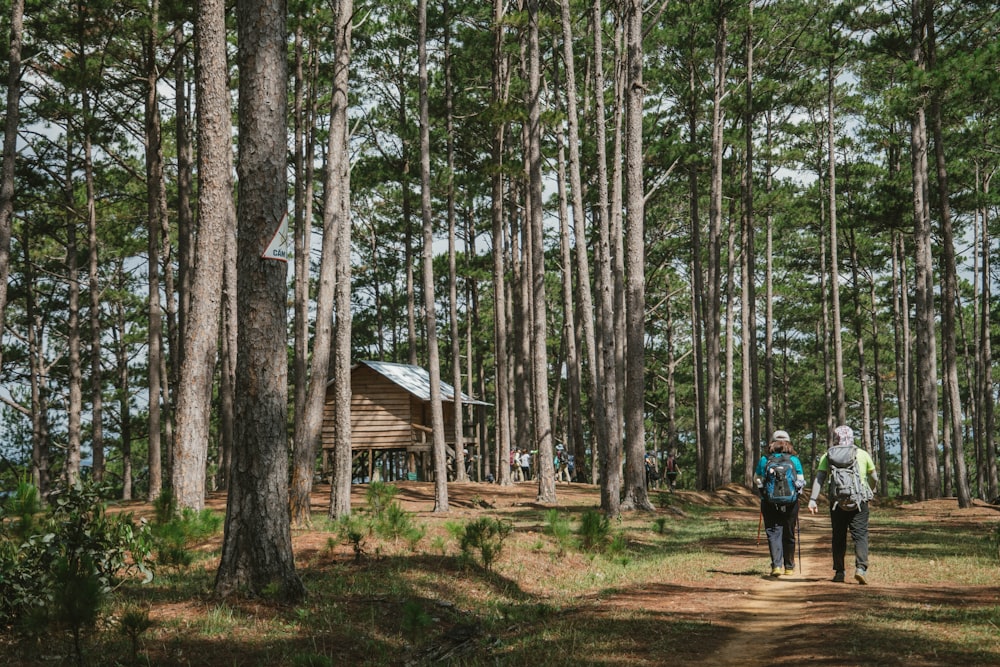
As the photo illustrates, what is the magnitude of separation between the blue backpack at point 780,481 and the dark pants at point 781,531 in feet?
0.34

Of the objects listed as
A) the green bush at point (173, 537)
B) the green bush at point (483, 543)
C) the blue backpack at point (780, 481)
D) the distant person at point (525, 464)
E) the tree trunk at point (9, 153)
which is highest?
the tree trunk at point (9, 153)

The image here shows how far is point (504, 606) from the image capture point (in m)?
8.20

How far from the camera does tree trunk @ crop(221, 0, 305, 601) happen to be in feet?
22.0

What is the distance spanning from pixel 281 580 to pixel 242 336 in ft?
6.72

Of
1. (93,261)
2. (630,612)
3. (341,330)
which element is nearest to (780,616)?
(630,612)

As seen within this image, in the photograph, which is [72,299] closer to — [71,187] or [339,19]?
[71,187]

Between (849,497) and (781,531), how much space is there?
115 cm

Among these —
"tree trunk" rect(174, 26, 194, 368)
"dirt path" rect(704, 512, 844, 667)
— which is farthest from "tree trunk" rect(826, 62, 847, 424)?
"tree trunk" rect(174, 26, 194, 368)

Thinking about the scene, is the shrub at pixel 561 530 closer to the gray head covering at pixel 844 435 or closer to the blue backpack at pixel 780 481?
the blue backpack at pixel 780 481

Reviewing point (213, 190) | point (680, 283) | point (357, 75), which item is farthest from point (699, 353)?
point (213, 190)

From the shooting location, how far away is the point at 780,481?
402 inches

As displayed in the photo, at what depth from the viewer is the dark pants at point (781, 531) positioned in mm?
10180

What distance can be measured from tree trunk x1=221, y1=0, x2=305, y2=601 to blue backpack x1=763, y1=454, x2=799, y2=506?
604cm

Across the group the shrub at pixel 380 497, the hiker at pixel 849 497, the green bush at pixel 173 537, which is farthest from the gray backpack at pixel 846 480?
the green bush at pixel 173 537
